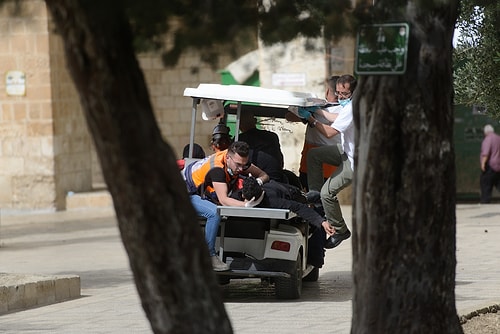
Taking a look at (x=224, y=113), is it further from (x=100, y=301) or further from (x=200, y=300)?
(x=200, y=300)

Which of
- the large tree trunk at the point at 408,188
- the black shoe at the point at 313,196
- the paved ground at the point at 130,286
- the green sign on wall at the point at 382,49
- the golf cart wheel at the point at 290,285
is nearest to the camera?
the green sign on wall at the point at 382,49

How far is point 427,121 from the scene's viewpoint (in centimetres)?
533

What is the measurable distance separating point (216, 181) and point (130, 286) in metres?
1.99

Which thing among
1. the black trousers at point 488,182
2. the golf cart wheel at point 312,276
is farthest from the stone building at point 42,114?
the golf cart wheel at point 312,276

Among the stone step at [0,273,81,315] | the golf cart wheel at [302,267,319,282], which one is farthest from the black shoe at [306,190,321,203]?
the stone step at [0,273,81,315]

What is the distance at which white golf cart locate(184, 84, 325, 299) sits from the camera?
9875 millimetres

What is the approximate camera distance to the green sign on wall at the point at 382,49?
182 inches

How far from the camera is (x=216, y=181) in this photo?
32.8ft

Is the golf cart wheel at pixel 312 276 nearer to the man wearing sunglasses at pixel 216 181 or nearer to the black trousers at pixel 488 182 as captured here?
the man wearing sunglasses at pixel 216 181

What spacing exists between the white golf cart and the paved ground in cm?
27

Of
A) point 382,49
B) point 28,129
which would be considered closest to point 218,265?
point 382,49

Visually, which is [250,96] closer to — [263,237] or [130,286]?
[263,237]

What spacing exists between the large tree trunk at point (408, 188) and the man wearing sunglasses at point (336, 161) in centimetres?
459

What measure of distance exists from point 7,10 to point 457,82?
5.21 metres
